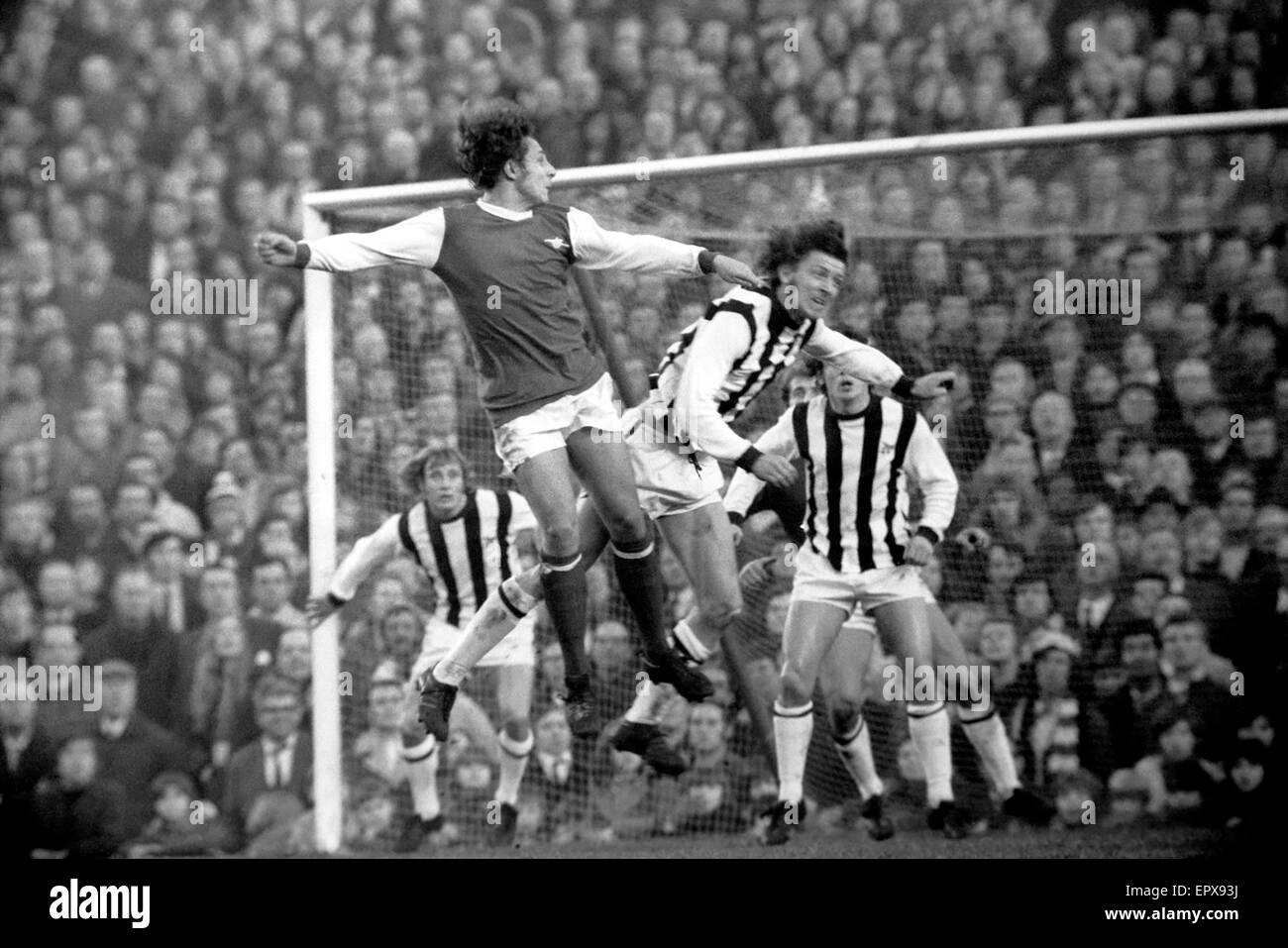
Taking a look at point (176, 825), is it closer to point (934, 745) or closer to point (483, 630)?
point (483, 630)

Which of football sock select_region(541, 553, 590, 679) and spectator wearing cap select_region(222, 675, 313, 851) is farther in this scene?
spectator wearing cap select_region(222, 675, 313, 851)

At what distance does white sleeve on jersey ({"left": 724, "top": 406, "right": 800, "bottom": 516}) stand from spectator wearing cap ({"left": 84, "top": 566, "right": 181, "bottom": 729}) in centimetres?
236

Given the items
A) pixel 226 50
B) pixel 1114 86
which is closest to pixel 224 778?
pixel 226 50

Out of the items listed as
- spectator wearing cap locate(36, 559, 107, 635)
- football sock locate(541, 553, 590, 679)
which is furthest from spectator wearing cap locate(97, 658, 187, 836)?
football sock locate(541, 553, 590, 679)

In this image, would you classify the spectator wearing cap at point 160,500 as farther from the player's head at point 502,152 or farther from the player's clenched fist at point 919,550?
the player's clenched fist at point 919,550

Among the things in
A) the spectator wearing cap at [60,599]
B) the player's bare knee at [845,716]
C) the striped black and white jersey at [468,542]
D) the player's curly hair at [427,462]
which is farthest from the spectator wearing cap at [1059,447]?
the spectator wearing cap at [60,599]

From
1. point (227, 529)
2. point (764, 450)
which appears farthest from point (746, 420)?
point (227, 529)

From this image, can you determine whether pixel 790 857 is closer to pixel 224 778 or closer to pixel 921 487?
pixel 921 487

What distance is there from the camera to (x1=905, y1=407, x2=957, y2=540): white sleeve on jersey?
5621 millimetres

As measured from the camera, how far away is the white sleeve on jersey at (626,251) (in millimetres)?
4969

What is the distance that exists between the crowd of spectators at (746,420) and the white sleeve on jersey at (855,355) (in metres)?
0.60

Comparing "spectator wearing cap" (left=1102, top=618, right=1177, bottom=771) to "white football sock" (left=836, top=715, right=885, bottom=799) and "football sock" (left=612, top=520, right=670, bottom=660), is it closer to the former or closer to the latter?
"white football sock" (left=836, top=715, right=885, bottom=799)

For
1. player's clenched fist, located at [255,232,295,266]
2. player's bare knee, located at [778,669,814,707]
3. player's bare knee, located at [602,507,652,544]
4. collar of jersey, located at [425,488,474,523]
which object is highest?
player's clenched fist, located at [255,232,295,266]

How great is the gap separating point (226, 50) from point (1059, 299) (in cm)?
394
